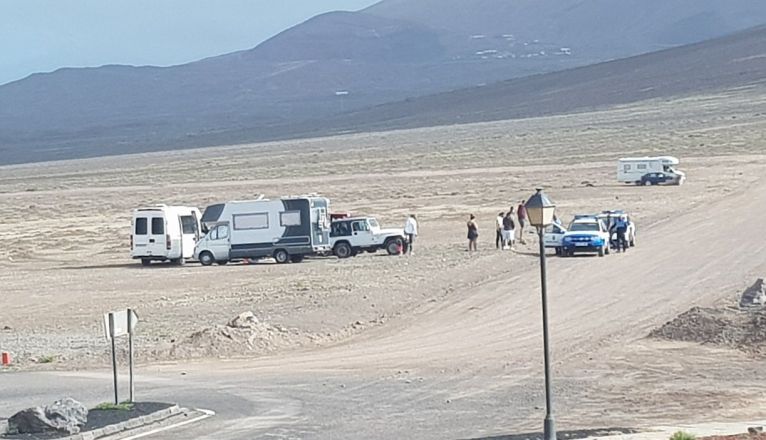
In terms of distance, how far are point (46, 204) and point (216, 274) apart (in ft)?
142

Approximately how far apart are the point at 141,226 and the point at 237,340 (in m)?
20.7

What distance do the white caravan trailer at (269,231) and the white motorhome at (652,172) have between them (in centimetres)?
2822

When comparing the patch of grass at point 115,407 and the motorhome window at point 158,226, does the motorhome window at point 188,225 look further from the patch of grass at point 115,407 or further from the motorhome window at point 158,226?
the patch of grass at point 115,407

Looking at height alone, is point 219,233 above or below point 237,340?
above

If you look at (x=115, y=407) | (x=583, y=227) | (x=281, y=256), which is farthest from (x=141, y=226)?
(x=115, y=407)

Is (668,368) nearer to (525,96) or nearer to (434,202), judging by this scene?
(434,202)

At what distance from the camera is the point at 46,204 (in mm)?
85938

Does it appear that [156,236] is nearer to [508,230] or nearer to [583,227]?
[508,230]

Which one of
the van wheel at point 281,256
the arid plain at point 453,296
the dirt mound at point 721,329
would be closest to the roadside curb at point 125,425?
the arid plain at point 453,296

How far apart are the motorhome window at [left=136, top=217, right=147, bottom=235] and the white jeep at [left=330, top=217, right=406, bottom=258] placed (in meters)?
6.35

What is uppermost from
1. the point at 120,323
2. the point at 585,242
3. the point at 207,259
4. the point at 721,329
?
the point at 585,242

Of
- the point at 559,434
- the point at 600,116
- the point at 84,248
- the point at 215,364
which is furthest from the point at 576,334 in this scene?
the point at 600,116

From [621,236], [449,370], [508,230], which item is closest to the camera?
[449,370]

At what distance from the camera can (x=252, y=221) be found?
1903 inches
